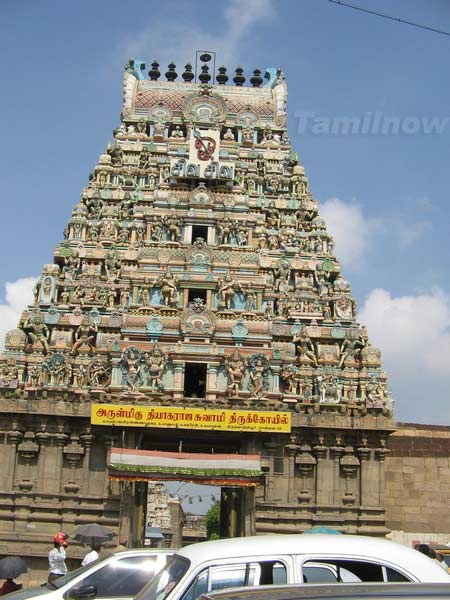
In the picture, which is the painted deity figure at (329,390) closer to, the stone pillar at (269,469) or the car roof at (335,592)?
the stone pillar at (269,469)

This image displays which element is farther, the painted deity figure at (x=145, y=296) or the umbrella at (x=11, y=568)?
the painted deity figure at (x=145, y=296)

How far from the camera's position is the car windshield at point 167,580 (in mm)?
7324

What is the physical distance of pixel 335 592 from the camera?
15.6 feet

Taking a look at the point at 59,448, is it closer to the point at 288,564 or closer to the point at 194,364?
the point at 194,364

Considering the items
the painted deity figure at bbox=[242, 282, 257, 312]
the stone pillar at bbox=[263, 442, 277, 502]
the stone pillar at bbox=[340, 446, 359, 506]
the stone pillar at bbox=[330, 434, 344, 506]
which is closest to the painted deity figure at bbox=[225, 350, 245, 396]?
the stone pillar at bbox=[263, 442, 277, 502]

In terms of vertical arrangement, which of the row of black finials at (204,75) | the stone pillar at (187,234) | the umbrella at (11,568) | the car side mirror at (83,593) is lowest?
the umbrella at (11,568)

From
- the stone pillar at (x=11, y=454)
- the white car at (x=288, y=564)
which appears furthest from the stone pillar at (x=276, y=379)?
the white car at (x=288, y=564)

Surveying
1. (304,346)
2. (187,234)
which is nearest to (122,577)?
(304,346)

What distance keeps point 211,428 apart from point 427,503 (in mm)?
10029

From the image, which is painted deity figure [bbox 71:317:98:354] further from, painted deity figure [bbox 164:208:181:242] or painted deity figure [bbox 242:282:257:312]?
painted deity figure [bbox 242:282:257:312]

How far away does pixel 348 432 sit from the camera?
2967 centimetres

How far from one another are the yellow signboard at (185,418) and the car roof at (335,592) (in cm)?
2350

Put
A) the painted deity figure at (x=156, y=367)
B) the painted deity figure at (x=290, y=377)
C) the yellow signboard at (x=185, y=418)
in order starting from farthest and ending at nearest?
the painted deity figure at (x=290, y=377)
the painted deity figure at (x=156, y=367)
the yellow signboard at (x=185, y=418)

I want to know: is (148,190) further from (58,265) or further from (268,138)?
(268,138)
